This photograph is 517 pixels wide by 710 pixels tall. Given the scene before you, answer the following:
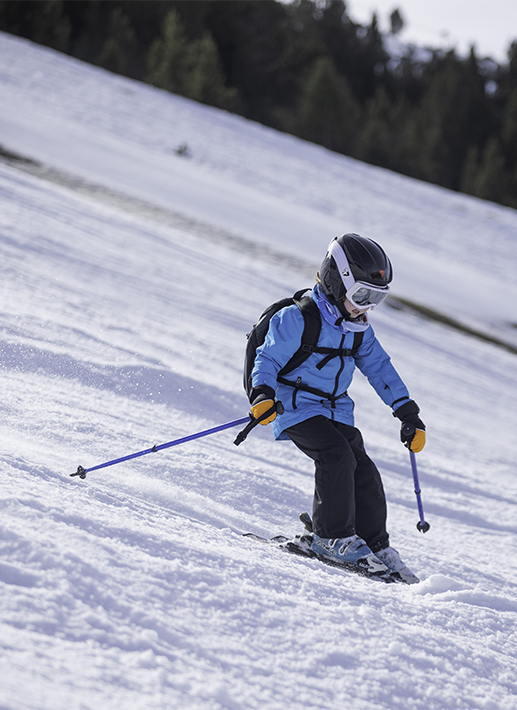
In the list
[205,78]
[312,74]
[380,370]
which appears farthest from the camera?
[312,74]

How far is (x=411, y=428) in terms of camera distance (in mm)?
3150

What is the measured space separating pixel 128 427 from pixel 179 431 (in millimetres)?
353

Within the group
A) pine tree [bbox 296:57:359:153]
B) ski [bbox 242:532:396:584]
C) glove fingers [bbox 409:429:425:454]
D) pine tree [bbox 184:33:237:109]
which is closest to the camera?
ski [bbox 242:532:396:584]

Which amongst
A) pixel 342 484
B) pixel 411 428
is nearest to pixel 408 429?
pixel 411 428

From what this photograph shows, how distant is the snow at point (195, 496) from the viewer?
5.61 ft

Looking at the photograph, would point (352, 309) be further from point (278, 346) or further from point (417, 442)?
point (417, 442)

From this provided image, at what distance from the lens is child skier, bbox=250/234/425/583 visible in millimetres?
2818

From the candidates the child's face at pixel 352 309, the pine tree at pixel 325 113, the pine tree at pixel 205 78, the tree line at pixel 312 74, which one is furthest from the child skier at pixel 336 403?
the pine tree at pixel 325 113

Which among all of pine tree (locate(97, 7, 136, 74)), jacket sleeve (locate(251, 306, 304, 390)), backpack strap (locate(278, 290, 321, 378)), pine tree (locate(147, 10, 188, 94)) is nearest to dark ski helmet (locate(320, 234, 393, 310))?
backpack strap (locate(278, 290, 321, 378))

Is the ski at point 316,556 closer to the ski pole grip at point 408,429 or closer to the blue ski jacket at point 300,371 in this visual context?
the blue ski jacket at point 300,371

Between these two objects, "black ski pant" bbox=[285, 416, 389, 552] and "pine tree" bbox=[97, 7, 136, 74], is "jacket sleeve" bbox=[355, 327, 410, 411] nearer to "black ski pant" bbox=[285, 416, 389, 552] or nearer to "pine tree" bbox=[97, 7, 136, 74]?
"black ski pant" bbox=[285, 416, 389, 552]

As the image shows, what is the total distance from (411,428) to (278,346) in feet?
2.51

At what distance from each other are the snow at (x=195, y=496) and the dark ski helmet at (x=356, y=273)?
1.16m

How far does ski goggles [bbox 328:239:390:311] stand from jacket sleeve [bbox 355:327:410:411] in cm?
25
